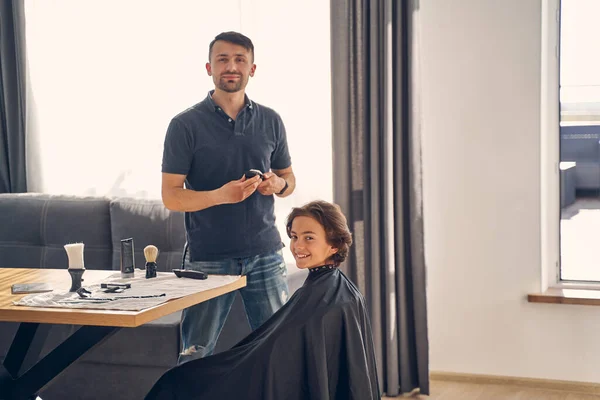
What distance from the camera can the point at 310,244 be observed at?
2393 millimetres

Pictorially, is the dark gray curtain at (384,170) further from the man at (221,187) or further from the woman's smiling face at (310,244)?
the woman's smiling face at (310,244)

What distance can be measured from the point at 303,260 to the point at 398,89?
159 centimetres

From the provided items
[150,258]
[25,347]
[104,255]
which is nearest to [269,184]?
[150,258]

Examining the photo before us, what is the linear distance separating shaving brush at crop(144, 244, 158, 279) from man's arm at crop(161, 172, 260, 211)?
0.19m

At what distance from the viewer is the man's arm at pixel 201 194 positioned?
8.61 ft

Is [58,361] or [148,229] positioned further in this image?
[148,229]

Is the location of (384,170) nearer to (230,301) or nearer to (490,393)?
(490,393)

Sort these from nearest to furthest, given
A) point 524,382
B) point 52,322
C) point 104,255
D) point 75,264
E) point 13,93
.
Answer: point 52,322, point 75,264, point 524,382, point 104,255, point 13,93

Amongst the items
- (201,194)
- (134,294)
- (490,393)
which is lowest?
(490,393)

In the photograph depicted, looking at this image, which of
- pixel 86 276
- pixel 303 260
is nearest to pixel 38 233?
pixel 86 276

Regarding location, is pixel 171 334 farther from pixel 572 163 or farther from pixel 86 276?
pixel 572 163

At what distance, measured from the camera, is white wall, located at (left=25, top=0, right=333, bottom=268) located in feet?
13.2

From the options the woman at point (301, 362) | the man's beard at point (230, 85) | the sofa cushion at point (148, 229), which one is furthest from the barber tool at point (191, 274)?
the sofa cushion at point (148, 229)

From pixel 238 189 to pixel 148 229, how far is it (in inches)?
56.5
